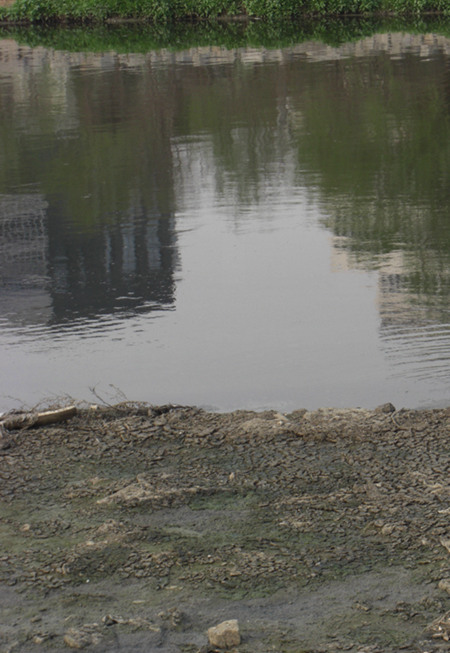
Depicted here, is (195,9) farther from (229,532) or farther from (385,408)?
(229,532)

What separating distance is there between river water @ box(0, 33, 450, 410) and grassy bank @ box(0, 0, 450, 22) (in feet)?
60.8

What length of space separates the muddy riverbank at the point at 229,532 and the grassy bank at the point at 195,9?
32097 millimetres

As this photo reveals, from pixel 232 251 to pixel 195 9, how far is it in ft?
106

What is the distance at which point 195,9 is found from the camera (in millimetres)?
39906

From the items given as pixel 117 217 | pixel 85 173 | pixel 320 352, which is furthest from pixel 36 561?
pixel 85 173

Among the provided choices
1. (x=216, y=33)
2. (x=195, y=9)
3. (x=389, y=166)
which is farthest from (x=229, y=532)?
(x=195, y=9)

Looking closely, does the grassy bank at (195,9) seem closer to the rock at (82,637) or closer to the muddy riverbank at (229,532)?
the muddy riverbank at (229,532)

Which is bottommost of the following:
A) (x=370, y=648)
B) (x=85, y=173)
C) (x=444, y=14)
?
(x=370, y=648)

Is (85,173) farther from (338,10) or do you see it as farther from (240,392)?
(338,10)

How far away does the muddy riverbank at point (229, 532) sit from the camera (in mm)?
3992

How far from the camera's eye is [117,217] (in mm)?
11211

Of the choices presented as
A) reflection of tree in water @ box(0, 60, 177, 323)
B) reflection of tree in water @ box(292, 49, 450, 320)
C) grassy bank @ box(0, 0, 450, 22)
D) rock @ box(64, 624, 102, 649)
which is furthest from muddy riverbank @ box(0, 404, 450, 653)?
grassy bank @ box(0, 0, 450, 22)

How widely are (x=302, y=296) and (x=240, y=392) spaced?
79.8 inches

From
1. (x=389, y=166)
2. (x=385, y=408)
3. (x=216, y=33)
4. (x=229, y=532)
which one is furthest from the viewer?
(x=216, y=33)
